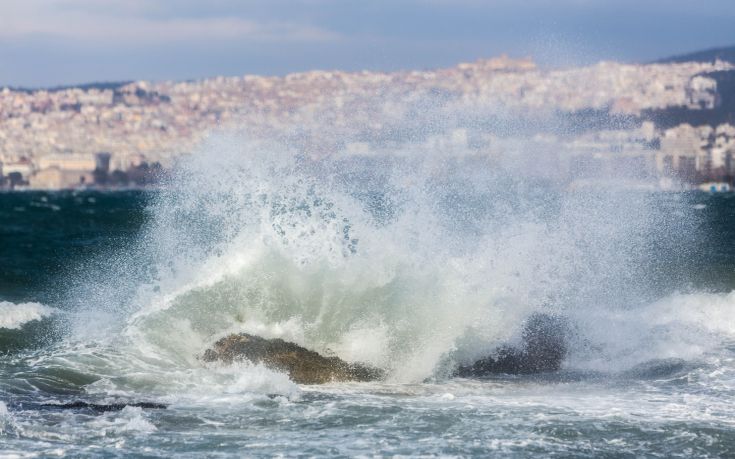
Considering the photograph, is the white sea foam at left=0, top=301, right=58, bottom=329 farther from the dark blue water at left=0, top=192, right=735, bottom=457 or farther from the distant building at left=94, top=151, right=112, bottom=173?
the distant building at left=94, top=151, right=112, bottom=173

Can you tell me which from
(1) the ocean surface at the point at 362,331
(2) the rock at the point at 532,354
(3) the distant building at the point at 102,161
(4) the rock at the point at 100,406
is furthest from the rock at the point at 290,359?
(3) the distant building at the point at 102,161

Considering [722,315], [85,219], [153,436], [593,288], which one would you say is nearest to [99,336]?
[153,436]

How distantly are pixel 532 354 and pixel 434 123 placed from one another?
516 inches

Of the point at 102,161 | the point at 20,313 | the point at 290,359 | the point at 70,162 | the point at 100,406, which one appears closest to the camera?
the point at 100,406

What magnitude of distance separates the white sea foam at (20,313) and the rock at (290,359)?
210 inches

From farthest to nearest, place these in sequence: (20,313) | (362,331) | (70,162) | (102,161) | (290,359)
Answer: (70,162), (102,161), (20,313), (362,331), (290,359)

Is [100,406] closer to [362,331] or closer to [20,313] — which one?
[362,331]

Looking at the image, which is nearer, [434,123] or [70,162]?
[434,123]

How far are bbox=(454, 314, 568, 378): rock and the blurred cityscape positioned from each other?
8.35 m

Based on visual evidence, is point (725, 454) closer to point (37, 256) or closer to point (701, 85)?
point (37, 256)

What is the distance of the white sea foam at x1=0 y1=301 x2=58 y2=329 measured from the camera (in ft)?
54.5

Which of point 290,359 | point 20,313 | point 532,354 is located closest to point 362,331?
point 290,359

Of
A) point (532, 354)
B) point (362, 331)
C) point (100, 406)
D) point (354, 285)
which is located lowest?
point (532, 354)

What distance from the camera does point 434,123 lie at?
25.9 metres
